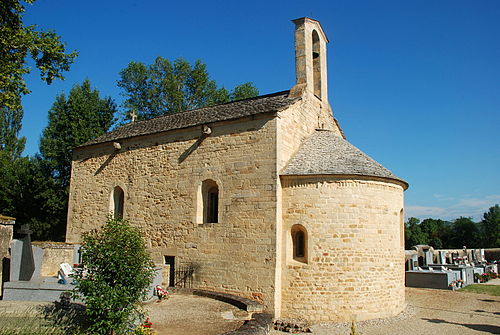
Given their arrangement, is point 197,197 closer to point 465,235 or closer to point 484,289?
point 484,289

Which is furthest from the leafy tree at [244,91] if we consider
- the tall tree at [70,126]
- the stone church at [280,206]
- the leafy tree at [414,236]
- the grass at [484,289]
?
the leafy tree at [414,236]

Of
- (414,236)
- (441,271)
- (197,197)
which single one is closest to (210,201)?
(197,197)

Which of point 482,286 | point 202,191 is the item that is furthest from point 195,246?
point 482,286

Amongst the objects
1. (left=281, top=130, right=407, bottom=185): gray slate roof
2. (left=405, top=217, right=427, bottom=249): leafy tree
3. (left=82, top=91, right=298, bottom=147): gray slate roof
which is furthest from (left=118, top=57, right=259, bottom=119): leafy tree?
(left=405, top=217, right=427, bottom=249): leafy tree

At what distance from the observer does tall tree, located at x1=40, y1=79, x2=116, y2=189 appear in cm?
2653

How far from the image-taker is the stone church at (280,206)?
13148 millimetres

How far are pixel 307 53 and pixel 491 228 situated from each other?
55.4 metres

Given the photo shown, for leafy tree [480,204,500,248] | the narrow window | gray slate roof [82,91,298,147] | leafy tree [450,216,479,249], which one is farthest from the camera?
leafy tree [450,216,479,249]

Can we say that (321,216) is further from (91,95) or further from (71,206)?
(91,95)

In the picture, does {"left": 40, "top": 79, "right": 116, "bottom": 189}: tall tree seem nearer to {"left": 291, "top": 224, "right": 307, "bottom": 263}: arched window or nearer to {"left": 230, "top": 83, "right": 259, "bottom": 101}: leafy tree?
Answer: {"left": 230, "top": 83, "right": 259, "bottom": 101}: leafy tree

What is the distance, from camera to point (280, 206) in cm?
1378

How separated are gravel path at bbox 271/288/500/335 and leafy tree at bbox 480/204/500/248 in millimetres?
43185

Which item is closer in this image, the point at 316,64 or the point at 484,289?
the point at 316,64

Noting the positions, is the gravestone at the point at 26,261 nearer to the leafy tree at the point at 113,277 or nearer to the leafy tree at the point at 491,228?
the leafy tree at the point at 113,277
